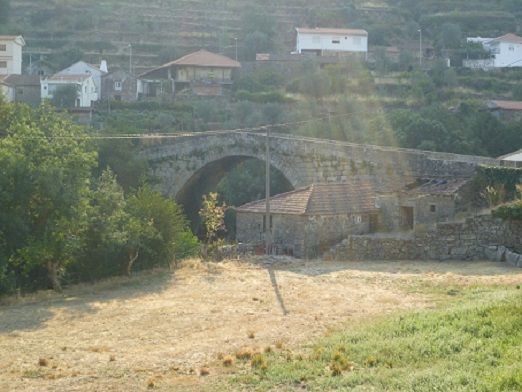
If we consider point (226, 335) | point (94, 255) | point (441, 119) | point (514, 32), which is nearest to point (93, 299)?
point (94, 255)

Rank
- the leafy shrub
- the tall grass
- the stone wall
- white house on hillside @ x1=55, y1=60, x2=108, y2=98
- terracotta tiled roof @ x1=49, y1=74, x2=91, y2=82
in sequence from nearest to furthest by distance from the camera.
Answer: the tall grass → the leafy shrub → the stone wall → terracotta tiled roof @ x1=49, y1=74, x2=91, y2=82 → white house on hillside @ x1=55, y1=60, x2=108, y2=98

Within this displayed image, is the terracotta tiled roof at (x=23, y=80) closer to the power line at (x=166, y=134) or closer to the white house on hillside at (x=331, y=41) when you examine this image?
the power line at (x=166, y=134)

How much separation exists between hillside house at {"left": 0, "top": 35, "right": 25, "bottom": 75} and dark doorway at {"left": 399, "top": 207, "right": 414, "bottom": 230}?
40417 millimetres

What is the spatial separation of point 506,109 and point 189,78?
21863 millimetres

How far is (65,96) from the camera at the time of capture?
52938 mm

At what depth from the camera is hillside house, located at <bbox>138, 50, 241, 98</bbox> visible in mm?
57062

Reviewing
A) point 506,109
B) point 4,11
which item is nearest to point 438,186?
point 506,109

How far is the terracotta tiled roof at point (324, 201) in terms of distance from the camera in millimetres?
26141

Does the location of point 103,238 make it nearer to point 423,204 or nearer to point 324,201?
point 324,201

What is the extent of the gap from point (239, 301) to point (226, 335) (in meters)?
3.33

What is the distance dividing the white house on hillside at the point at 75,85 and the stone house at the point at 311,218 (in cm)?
2884

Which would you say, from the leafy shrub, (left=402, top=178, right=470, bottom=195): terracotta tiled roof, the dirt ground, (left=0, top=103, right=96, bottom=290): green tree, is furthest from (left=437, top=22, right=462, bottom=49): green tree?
(left=0, top=103, right=96, bottom=290): green tree

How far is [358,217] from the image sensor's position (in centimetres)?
2681

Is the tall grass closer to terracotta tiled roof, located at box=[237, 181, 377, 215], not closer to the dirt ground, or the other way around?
the dirt ground
